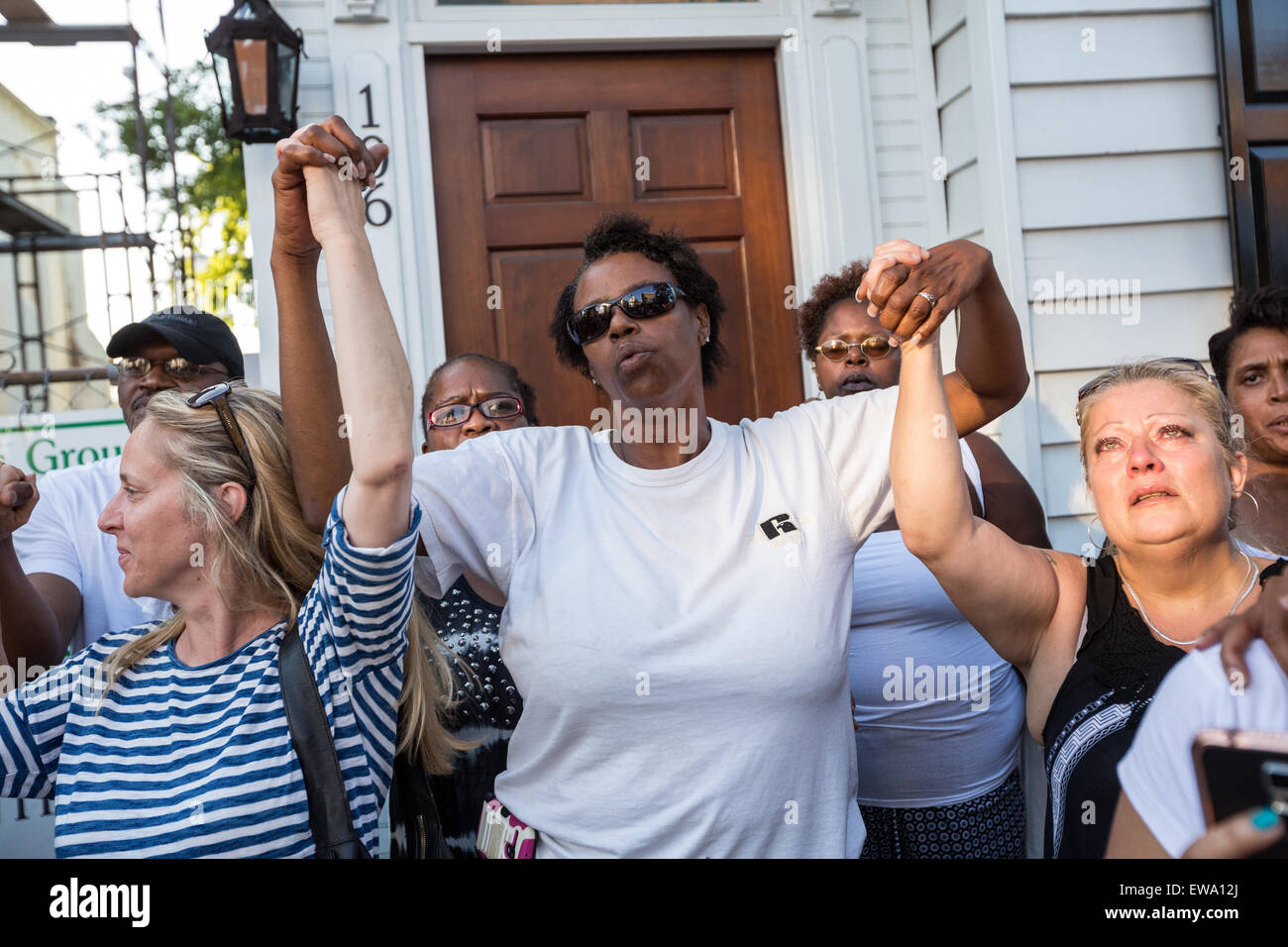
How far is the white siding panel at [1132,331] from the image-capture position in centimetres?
343

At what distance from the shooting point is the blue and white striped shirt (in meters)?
1.54

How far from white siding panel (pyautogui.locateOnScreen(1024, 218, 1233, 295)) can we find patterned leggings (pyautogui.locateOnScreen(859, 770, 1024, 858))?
72.3 inches

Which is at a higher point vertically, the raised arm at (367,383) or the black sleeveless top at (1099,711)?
the raised arm at (367,383)

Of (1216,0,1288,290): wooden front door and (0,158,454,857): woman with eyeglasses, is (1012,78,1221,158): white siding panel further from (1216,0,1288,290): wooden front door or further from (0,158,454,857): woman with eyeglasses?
(0,158,454,857): woman with eyeglasses

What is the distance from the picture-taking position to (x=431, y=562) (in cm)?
168

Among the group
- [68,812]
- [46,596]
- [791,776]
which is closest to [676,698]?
[791,776]

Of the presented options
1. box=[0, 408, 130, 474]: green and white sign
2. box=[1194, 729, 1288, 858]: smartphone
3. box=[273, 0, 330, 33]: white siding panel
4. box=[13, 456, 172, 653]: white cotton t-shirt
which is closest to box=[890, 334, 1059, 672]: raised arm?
box=[1194, 729, 1288, 858]: smartphone

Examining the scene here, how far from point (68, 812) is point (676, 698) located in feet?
3.03

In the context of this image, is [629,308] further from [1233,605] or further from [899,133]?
[899,133]

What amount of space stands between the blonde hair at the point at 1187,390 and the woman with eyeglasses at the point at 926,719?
55 centimetres

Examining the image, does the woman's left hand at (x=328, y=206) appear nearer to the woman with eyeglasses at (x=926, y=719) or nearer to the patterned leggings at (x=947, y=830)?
the woman with eyeglasses at (x=926, y=719)

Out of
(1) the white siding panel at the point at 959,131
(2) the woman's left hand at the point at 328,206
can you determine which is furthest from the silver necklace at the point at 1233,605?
(1) the white siding panel at the point at 959,131

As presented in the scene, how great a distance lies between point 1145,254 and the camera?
11.4ft

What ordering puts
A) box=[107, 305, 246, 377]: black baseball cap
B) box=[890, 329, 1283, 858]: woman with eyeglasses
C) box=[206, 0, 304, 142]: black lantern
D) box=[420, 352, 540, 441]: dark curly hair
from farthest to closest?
box=[206, 0, 304, 142]: black lantern < box=[420, 352, 540, 441]: dark curly hair < box=[107, 305, 246, 377]: black baseball cap < box=[890, 329, 1283, 858]: woman with eyeglasses
